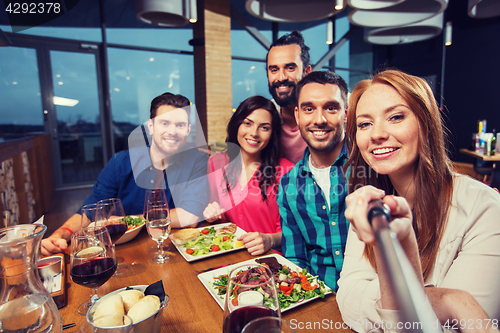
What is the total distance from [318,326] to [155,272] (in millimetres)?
653

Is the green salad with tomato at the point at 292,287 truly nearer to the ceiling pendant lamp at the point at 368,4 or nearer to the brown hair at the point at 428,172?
the brown hair at the point at 428,172

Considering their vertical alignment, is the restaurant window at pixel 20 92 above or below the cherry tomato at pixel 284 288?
above

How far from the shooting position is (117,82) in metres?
6.42

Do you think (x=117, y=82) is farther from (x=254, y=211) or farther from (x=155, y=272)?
(x=155, y=272)

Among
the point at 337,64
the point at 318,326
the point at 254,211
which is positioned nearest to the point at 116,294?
the point at 318,326

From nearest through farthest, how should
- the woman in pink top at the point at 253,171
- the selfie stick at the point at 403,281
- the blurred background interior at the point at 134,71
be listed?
the selfie stick at the point at 403,281 → the woman in pink top at the point at 253,171 → the blurred background interior at the point at 134,71

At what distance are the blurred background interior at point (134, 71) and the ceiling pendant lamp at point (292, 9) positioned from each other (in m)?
2.14

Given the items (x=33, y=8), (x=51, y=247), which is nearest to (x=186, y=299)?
(x=51, y=247)

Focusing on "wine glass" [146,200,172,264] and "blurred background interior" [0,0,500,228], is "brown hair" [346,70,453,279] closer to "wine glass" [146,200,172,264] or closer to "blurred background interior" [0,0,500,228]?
"wine glass" [146,200,172,264]

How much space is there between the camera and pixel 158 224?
1.20 m

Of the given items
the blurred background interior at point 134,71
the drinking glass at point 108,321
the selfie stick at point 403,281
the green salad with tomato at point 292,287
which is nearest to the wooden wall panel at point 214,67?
the blurred background interior at point 134,71

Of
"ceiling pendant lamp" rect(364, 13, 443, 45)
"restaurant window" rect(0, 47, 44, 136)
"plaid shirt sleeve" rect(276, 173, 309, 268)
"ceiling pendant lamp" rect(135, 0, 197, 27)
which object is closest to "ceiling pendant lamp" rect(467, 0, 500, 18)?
"ceiling pendant lamp" rect(364, 13, 443, 45)

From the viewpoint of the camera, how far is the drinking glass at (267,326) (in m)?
0.47

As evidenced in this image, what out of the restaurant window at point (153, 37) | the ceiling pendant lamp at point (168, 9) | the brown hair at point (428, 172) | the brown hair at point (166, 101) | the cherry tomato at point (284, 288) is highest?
the restaurant window at point (153, 37)
